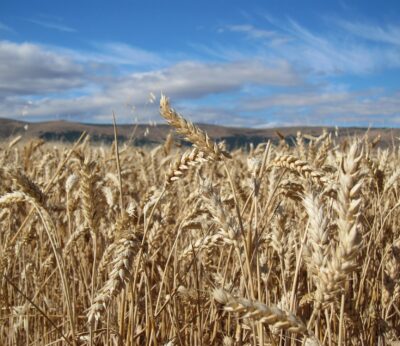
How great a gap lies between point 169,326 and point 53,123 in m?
101

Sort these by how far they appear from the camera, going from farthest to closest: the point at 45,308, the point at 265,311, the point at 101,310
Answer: the point at 45,308 < the point at 101,310 < the point at 265,311

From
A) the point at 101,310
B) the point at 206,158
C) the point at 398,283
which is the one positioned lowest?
the point at 398,283

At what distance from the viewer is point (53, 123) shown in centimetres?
9781

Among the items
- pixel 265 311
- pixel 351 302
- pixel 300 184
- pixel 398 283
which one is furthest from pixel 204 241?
pixel 265 311

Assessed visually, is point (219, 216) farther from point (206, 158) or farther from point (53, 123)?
point (53, 123)

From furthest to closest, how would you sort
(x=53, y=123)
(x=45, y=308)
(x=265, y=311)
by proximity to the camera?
(x=53, y=123), (x=45, y=308), (x=265, y=311)

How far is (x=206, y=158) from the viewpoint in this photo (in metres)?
1.31

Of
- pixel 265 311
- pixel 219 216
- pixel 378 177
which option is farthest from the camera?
pixel 378 177

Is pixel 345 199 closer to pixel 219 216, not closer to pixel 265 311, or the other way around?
pixel 265 311

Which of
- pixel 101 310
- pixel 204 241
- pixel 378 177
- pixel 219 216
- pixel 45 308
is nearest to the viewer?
pixel 219 216

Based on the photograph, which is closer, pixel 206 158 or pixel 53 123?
pixel 206 158

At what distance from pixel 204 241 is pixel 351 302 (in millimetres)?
560

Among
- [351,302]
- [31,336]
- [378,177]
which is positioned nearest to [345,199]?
[351,302]

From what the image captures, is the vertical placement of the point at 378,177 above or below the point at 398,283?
above
